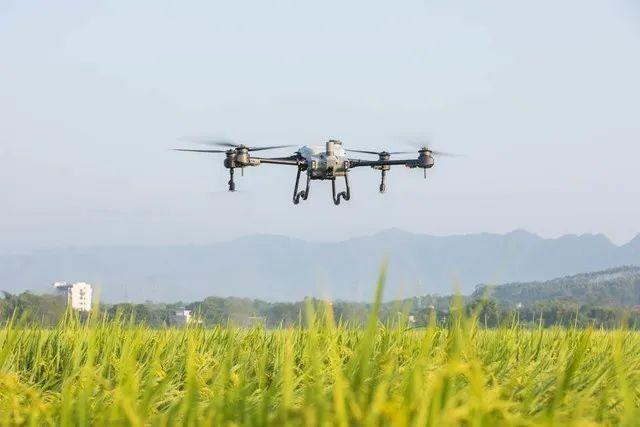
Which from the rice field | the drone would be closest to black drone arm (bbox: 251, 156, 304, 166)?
the drone

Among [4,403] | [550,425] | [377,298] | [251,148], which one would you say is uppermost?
[251,148]

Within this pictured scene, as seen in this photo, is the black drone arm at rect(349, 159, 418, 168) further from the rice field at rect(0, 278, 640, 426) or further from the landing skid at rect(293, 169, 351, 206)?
the rice field at rect(0, 278, 640, 426)

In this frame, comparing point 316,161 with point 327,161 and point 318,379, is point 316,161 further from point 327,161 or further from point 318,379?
point 318,379

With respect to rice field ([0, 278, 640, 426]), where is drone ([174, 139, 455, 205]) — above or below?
above

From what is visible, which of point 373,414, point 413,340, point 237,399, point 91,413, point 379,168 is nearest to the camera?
point 373,414

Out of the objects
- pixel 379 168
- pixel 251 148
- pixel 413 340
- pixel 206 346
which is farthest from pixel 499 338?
pixel 379 168

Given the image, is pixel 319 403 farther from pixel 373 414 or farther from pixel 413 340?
pixel 413 340

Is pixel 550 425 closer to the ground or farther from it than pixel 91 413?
farther from it
